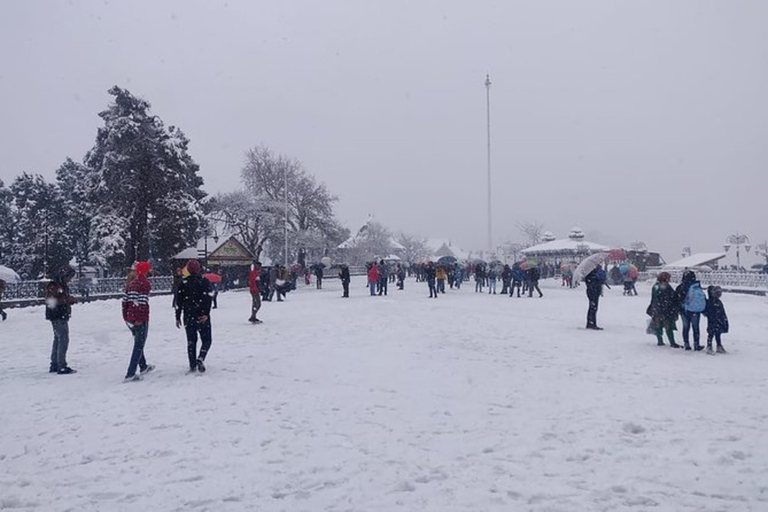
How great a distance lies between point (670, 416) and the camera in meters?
6.54

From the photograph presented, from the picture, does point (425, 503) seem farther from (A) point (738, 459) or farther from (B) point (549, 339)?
(B) point (549, 339)

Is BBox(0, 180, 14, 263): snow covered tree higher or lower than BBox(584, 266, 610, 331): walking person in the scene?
higher

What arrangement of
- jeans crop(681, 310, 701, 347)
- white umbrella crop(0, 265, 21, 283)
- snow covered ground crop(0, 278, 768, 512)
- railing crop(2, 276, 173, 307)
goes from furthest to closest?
white umbrella crop(0, 265, 21, 283), railing crop(2, 276, 173, 307), jeans crop(681, 310, 701, 347), snow covered ground crop(0, 278, 768, 512)

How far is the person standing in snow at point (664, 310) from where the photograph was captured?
11.6 m

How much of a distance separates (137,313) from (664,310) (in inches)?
387

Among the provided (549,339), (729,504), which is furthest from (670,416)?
(549,339)

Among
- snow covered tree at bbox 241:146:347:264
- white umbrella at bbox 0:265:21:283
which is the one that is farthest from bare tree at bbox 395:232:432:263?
white umbrella at bbox 0:265:21:283

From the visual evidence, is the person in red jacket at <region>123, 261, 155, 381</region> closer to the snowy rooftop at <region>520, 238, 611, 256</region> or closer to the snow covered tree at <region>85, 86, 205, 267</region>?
the snow covered tree at <region>85, 86, 205, 267</region>

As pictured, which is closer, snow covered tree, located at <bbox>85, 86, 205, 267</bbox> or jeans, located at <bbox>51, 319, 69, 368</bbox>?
jeans, located at <bbox>51, 319, 69, 368</bbox>

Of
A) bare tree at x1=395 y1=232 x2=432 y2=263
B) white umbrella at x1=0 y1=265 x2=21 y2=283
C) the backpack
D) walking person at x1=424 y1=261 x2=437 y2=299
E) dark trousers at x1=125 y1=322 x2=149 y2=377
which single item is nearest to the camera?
dark trousers at x1=125 y1=322 x2=149 y2=377

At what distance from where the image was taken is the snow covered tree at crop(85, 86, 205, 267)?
3784 centimetres

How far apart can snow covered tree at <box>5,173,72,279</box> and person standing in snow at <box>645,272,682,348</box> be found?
156 feet

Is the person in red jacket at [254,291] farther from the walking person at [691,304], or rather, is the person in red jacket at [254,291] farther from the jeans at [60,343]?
the walking person at [691,304]

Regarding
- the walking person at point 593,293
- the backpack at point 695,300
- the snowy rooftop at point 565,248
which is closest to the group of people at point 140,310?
the backpack at point 695,300
